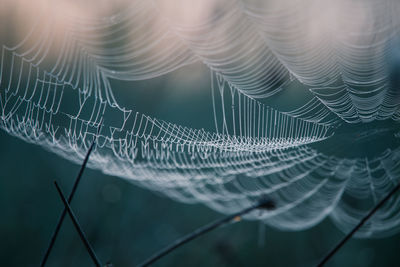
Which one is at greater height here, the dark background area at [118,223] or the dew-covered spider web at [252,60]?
the dew-covered spider web at [252,60]

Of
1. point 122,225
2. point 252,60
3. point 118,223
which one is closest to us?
point 252,60

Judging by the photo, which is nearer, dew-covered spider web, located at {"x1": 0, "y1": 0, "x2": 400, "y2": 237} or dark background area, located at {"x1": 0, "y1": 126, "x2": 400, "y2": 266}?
dew-covered spider web, located at {"x1": 0, "y1": 0, "x2": 400, "y2": 237}

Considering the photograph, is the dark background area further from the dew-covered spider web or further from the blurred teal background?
the dew-covered spider web

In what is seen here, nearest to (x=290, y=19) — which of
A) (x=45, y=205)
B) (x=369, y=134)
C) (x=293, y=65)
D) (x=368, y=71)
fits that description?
(x=293, y=65)

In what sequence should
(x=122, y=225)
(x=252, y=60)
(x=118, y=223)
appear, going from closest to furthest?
(x=252, y=60) → (x=122, y=225) → (x=118, y=223)

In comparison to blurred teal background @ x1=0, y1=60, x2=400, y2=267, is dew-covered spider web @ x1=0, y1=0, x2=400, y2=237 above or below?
above

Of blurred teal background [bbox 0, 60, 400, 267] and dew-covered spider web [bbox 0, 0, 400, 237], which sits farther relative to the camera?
blurred teal background [bbox 0, 60, 400, 267]

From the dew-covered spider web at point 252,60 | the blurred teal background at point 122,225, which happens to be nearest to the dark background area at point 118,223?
the blurred teal background at point 122,225

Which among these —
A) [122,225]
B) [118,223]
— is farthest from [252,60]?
[118,223]

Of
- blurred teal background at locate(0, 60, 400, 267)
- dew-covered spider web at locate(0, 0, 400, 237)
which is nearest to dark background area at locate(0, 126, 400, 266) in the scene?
blurred teal background at locate(0, 60, 400, 267)

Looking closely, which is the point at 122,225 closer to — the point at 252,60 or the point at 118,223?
the point at 118,223

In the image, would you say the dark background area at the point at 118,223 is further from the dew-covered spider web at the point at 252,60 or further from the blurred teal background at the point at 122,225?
the dew-covered spider web at the point at 252,60

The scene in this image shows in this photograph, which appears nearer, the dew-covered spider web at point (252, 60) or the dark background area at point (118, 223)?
the dew-covered spider web at point (252, 60)
